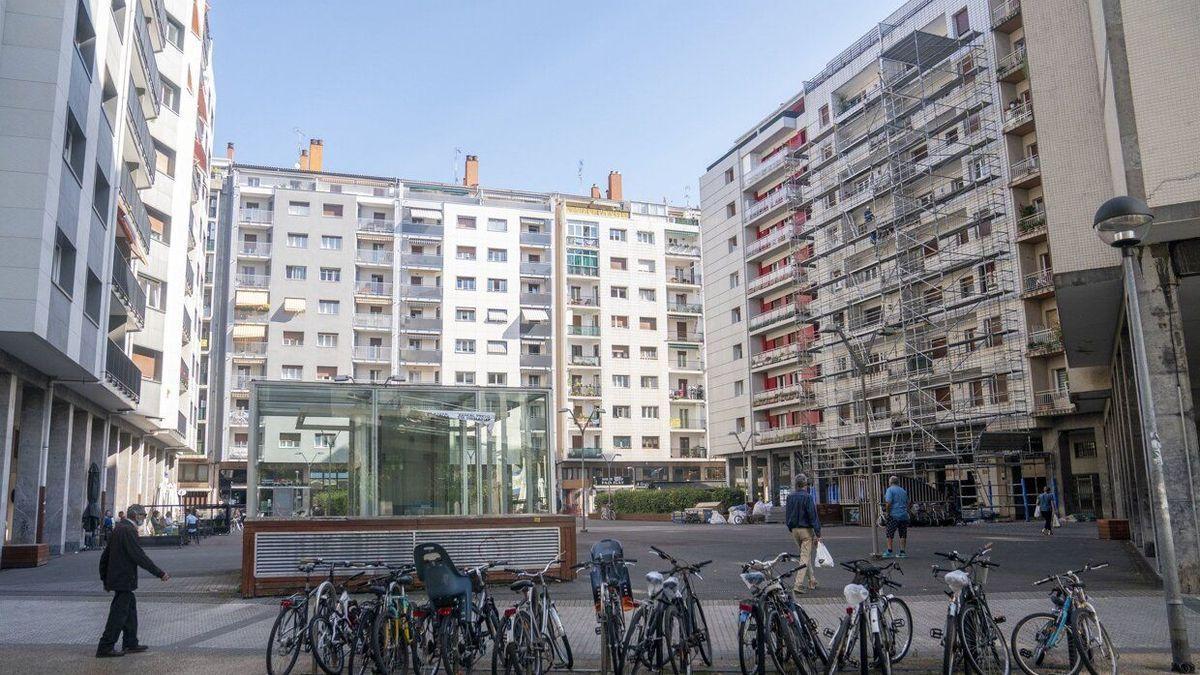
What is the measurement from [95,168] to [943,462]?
38.4 meters

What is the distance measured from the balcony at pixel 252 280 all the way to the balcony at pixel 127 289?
123 feet

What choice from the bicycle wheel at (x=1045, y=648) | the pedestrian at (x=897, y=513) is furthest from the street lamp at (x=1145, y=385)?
the pedestrian at (x=897, y=513)

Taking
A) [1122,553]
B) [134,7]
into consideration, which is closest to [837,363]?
[1122,553]

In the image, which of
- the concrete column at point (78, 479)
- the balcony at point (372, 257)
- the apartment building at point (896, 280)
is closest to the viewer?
the concrete column at point (78, 479)

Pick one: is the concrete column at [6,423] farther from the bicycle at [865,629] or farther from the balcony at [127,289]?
the bicycle at [865,629]

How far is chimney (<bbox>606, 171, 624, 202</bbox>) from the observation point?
93.3m

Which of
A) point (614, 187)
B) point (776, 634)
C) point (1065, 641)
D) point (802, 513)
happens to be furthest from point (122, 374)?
point (614, 187)

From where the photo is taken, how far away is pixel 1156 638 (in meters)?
10.5

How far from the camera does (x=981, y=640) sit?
8664mm

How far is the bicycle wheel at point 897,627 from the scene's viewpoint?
8.94 metres

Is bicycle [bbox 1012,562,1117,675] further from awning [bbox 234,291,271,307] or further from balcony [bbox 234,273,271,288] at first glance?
balcony [bbox 234,273,271,288]

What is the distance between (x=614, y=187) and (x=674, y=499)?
Result: 43.3 metres

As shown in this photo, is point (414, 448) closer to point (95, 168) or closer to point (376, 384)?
point (376, 384)

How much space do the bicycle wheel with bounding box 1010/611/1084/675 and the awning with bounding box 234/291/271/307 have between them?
7138 centimetres
